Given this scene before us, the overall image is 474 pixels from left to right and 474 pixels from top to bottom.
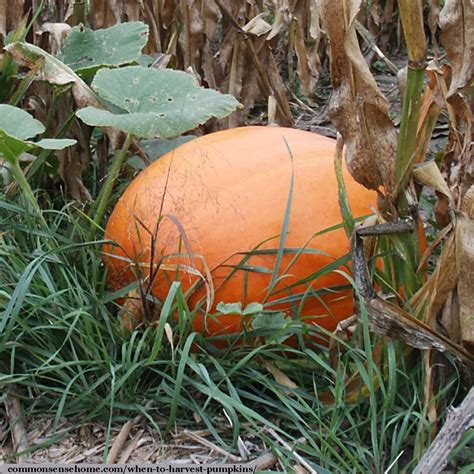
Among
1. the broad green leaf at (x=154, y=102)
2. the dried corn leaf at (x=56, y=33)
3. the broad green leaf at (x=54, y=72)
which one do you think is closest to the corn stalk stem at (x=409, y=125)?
the broad green leaf at (x=154, y=102)

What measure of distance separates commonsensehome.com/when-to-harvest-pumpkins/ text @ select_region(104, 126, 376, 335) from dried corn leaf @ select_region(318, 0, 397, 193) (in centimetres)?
20

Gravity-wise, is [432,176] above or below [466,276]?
above

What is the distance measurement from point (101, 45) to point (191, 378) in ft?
2.79

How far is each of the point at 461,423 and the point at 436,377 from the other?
9.3 inches

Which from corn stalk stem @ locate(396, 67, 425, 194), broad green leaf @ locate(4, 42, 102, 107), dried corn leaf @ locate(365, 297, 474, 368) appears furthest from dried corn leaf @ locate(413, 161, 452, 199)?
broad green leaf @ locate(4, 42, 102, 107)

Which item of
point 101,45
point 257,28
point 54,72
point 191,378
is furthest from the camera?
point 257,28


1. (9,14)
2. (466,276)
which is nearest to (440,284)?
(466,276)

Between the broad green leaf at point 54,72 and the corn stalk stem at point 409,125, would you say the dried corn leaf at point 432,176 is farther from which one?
the broad green leaf at point 54,72

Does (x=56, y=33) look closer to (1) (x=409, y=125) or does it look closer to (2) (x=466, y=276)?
(1) (x=409, y=125)

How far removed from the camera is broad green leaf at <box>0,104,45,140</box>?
1.58 meters

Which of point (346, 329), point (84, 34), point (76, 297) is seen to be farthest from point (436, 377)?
point (84, 34)

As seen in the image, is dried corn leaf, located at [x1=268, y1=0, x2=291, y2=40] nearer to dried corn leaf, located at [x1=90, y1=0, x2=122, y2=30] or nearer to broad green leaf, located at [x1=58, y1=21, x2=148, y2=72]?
dried corn leaf, located at [x1=90, y1=0, x2=122, y2=30]

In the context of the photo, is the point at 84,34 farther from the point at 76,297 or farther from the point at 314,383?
the point at 314,383

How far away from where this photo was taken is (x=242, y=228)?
1529 mm
